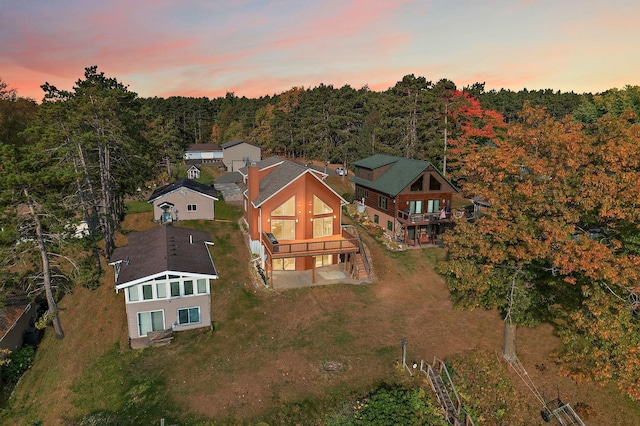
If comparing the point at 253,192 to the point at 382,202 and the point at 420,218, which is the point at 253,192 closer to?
the point at 382,202

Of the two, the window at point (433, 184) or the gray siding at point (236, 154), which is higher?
the gray siding at point (236, 154)

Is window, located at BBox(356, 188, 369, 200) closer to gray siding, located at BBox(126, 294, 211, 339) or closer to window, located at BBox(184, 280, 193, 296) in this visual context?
gray siding, located at BBox(126, 294, 211, 339)

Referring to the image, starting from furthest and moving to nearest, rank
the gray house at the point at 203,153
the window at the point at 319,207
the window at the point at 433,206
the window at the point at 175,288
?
1. the gray house at the point at 203,153
2. the window at the point at 433,206
3. the window at the point at 319,207
4. the window at the point at 175,288

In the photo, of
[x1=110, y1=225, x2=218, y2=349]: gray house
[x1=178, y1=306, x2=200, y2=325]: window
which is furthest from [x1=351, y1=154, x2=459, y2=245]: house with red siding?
[x1=178, y1=306, x2=200, y2=325]: window

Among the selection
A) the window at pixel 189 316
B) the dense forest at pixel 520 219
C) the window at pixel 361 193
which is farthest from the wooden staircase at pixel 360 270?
the window at pixel 361 193

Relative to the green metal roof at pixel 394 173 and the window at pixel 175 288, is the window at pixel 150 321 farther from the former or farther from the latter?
the green metal roof at pixel 394 173

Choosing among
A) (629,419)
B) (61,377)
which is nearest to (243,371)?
(61,377)
